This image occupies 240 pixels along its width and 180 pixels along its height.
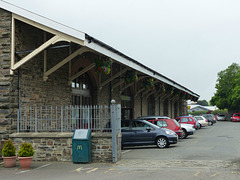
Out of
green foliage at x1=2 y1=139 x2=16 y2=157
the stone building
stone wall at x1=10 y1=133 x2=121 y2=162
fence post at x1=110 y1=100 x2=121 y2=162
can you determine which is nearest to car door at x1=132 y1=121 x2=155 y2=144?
the stone building

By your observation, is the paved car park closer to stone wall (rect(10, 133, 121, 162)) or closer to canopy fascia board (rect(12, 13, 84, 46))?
stone wall (rect(10, 133, 121, 162))

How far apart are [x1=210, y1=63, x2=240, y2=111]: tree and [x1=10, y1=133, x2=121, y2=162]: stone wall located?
62.7 m

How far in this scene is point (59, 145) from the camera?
509 inches

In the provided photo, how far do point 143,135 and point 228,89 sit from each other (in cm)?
6366

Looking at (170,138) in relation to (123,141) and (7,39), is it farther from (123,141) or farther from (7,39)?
(7,39)

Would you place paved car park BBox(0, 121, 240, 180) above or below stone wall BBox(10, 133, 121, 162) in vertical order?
below

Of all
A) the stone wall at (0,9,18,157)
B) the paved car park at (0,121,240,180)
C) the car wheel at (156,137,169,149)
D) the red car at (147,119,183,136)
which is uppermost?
the stone wall at (0,9,18,157)

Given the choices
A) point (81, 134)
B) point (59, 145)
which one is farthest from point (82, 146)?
point (59, 145)

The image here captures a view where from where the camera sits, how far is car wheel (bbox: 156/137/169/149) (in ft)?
57.8

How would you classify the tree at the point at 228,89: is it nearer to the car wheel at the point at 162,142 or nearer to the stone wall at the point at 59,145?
the car wheel at the point at 162,142

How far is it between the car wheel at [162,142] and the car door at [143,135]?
0.96ft

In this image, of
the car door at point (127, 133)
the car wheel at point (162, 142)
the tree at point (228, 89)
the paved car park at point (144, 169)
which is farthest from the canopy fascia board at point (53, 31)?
the tree at point (228, 89)

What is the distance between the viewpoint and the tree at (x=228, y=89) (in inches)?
2847

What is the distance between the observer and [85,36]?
12.6m
